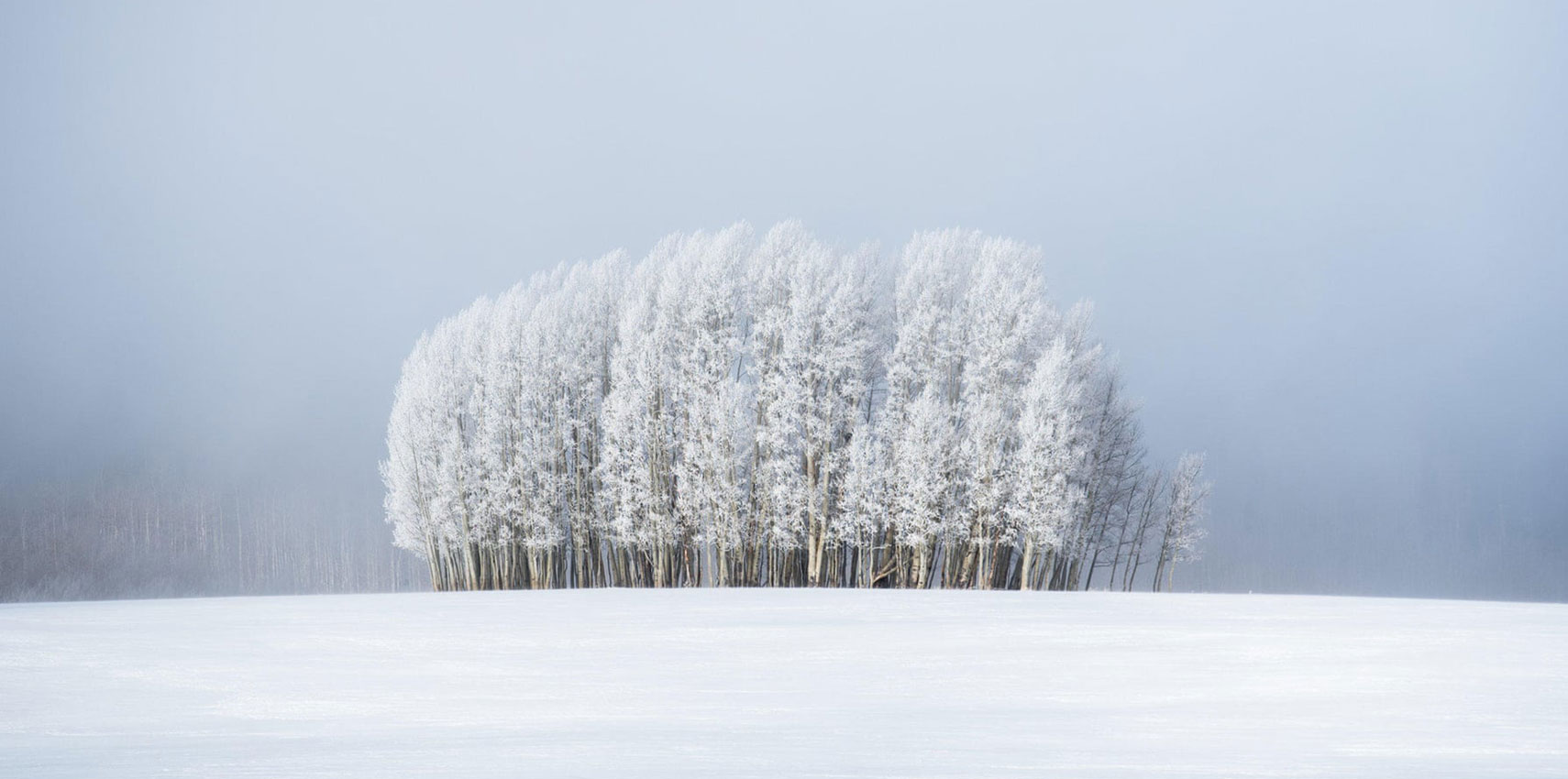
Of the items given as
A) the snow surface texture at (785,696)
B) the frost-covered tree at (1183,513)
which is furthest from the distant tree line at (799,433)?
the snow surface texture at (785,696)

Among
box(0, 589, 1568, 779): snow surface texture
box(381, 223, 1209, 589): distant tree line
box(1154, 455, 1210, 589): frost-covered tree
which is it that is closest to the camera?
box(0, 589, 1568, 779): snow surface texture

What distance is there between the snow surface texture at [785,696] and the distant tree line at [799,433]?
1724cm

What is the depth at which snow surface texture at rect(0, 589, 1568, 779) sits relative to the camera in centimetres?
816

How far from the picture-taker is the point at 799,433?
40.8m

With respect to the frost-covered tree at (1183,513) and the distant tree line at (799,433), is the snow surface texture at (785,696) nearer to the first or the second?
the distant tree line at (799,433)

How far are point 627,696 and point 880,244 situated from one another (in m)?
34.3

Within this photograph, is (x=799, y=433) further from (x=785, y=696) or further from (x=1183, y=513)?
(x=785, y=696)

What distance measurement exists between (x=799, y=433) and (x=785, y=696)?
1147 inches

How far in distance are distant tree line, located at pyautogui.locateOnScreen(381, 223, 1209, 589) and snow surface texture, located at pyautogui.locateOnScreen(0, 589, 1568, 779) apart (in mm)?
17238

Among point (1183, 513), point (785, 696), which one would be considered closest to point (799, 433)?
point (1183, 513)

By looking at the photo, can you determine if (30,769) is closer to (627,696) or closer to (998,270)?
(627,696)

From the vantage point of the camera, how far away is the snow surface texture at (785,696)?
26.8 ft

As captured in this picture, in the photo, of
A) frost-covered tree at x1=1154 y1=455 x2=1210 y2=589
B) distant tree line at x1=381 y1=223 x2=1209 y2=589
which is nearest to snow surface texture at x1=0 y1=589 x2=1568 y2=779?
distant tree line at x1=381 y1=223 x2=1209 y2=589

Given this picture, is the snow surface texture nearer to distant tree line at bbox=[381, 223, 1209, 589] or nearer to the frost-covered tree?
distant tree line at bbox=[381, 223, 1209, 589]
